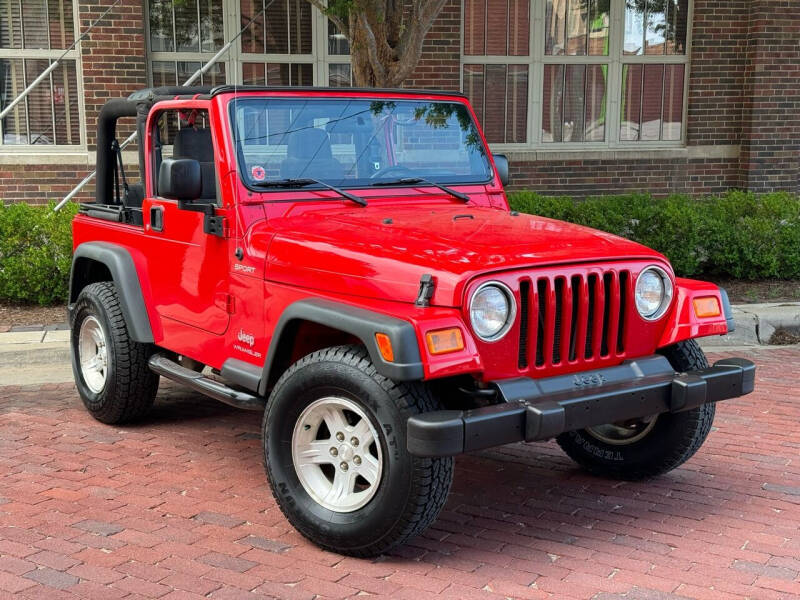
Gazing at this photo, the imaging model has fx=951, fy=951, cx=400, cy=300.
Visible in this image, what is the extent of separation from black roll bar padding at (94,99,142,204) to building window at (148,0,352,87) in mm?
5065

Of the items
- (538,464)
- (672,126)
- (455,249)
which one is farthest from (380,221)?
(672,126)

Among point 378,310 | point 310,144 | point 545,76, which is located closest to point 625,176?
point 545,76

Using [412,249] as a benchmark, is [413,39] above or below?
above

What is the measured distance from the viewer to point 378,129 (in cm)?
507

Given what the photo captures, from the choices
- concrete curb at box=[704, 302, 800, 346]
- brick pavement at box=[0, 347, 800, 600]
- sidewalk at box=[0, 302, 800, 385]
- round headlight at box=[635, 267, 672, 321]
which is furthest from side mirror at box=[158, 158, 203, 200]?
concrete curb at box=[704, 302, 800, 346]

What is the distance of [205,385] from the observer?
15.9 ft

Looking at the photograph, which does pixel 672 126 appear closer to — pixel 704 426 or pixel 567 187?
pixel 567 187

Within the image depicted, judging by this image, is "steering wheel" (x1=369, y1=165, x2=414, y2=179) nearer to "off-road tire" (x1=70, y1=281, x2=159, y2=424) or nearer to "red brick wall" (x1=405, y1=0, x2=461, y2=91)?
"off-road tire" (x1=70, y1=281, x2=159, y2=424)

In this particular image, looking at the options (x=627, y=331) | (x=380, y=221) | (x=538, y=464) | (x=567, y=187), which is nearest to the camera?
(x=627, y=331)

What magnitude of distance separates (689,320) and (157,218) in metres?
2.88

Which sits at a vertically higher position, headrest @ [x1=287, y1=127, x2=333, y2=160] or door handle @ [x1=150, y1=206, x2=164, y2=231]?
headrest @ [x1=287, y1=127, x2=333, y2=160]

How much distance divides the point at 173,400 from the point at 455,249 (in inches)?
128

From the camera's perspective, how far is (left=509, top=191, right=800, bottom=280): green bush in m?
9.45

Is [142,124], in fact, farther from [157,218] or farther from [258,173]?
[258,173]
